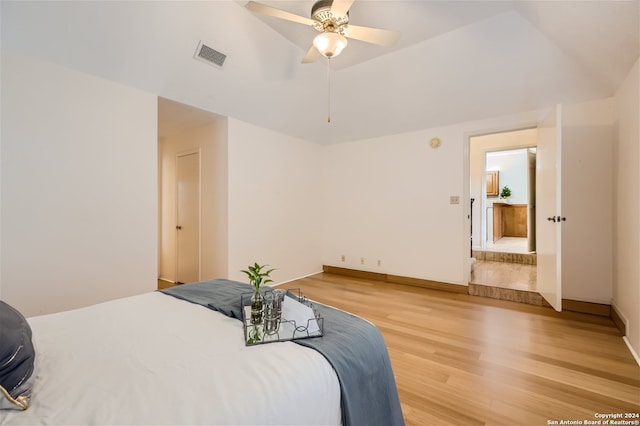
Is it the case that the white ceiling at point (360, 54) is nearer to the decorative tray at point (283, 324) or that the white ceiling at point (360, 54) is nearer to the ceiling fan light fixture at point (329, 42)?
the ceiling fan light fixture at point (329, 42)

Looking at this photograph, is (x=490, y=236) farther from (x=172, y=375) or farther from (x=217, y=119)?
(x=172, y=375)

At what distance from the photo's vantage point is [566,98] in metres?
3.11

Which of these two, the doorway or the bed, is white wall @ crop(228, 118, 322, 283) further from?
the doorway

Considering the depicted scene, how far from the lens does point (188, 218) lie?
421 centimetres

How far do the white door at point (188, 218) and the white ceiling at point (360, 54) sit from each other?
634 millimetres

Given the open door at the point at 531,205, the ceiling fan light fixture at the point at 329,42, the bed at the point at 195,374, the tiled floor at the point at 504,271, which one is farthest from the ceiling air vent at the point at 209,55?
the open door at the point at 531,205

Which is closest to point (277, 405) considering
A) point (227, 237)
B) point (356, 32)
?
point (356, 32)

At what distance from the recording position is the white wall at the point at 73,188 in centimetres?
211

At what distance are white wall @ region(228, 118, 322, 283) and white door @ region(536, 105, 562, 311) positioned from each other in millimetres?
3323

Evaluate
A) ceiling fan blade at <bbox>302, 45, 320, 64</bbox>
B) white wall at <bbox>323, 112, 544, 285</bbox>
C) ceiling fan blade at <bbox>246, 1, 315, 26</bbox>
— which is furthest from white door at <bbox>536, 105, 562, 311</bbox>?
ceiling fan blade at <bbox>246, 1, 315, 26</bbox>

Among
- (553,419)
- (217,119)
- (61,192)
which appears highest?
(217,119)

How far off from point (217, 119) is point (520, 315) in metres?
4.44

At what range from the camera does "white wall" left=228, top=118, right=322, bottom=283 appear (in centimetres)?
373

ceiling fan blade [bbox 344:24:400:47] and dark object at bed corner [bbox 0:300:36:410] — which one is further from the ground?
ceiling fan blade [bbox 344:24:400:47]
